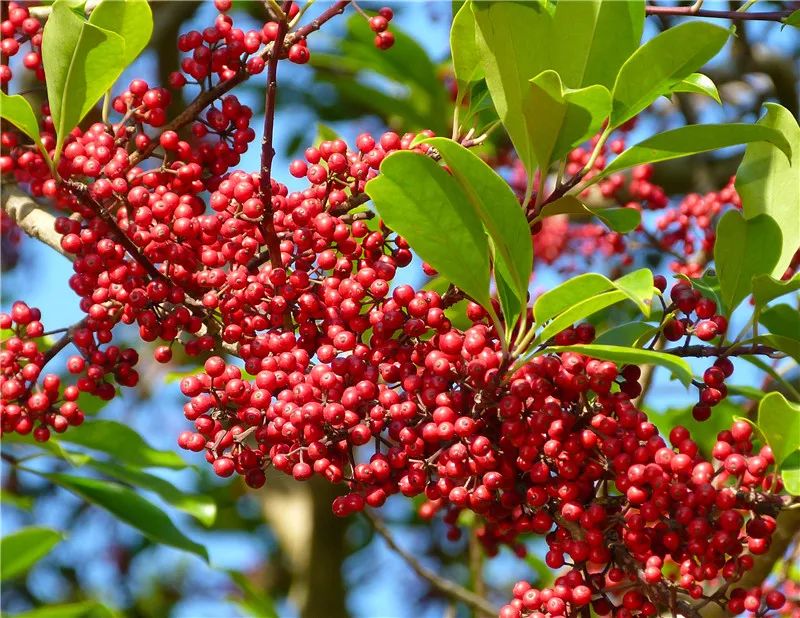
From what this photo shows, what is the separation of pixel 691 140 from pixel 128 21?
1.03m

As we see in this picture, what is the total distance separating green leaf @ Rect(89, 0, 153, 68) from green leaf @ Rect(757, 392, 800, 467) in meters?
1.23

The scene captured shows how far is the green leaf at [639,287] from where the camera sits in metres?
1.30

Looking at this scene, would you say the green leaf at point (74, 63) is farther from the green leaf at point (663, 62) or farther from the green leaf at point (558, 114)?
the green leaf at point (663, 62)

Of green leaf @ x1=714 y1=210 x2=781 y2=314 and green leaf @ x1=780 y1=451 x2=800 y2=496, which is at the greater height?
green leaf @ x1=714 y1=210 x2=781 y2=314

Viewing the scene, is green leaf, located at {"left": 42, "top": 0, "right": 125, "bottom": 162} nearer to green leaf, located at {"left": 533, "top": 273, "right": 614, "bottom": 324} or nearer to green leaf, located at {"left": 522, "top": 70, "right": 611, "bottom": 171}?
green leaf, located at {"left": 522, "top": 70, "right": 611, "bottom": 171}

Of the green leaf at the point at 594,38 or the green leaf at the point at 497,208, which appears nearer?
the green leaf at the point at 497,208

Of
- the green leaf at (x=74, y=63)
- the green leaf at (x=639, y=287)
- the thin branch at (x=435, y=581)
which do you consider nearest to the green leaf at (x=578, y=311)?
the green leaf at (x=639, y=287)

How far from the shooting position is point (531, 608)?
1640 mm

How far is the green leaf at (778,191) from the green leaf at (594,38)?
0.30m

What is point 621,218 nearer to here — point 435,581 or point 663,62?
point 663,62

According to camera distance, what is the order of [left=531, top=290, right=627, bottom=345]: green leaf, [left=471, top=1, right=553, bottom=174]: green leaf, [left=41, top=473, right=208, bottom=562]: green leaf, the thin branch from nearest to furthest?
[left=531, top=290, right=627, bottom=345]: green leaf, [left=471, top=1, right=553, bottom=174]: green leaf, [left=41, top=473, right=208, bottom=562]: green leaf, the thin branch

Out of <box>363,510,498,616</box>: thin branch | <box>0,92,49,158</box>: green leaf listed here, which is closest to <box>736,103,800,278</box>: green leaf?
<box>0,92,49,158</box>: green leaf

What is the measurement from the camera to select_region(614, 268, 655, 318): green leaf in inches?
51.0

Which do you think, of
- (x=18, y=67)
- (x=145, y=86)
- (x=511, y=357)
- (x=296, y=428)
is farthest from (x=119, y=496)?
(x=18, y=67)
